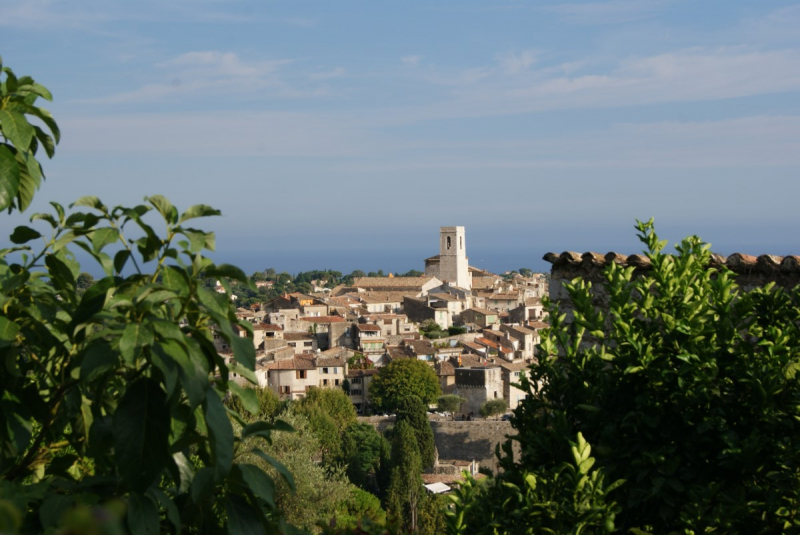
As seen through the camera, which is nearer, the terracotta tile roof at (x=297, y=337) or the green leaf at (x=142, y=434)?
the green leaf at (x=142, y=434)

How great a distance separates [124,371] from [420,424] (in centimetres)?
4344

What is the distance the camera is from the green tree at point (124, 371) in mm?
1997

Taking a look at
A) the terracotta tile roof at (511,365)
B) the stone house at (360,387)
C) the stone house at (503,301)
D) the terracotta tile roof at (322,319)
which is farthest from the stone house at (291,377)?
the stone house at (503,301)

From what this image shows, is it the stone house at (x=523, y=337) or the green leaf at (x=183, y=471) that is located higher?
the green leaf at (x=183, y=471)

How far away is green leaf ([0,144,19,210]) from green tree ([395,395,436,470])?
130 feet

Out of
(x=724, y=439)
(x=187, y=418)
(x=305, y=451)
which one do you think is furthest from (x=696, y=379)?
(x=305, y=451)

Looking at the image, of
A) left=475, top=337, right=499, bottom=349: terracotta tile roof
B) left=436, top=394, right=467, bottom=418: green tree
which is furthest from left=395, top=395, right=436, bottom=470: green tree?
left=475, top=337, right=499, bottom=349: terracotta tile roof

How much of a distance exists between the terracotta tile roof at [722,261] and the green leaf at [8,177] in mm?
3428

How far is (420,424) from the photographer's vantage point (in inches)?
1779

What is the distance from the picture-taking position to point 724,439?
11.6ft

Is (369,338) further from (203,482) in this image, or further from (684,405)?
(203,482)

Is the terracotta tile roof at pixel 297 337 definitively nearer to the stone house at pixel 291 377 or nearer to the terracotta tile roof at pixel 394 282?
the stone house at pixel 291 377

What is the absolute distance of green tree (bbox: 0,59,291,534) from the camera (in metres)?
2.00

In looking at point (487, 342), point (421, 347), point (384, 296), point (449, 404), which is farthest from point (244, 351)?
point (384, 296)
